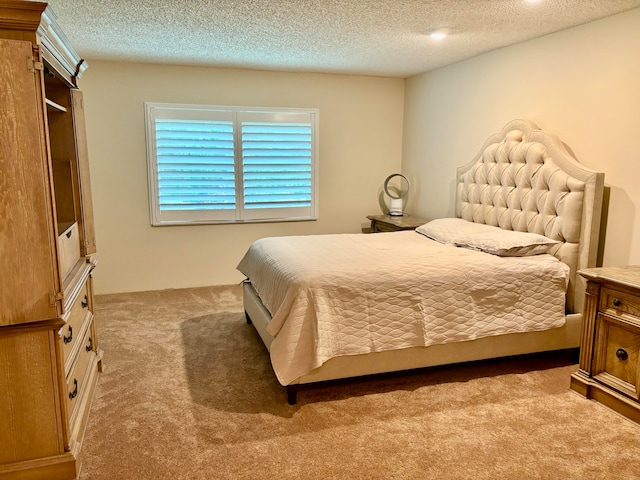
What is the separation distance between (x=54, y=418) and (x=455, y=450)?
1.81 meters

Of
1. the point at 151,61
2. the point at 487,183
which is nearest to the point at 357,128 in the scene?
the point at 487,183

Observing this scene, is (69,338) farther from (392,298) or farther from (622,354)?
(622,354)

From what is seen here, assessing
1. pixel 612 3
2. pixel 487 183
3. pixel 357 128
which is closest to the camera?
pixel 612 3

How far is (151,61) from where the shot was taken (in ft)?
15.0

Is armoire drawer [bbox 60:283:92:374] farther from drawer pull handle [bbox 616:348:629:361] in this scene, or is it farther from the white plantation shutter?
drawer pull handle [bbox 616:348:629:361]

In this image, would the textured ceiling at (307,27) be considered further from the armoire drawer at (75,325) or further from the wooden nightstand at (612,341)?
the armoire drawer at (75,325)

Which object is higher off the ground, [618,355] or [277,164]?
[277,164]

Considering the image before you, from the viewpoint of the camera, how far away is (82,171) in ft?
9.23

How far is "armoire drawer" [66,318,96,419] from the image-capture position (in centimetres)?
224

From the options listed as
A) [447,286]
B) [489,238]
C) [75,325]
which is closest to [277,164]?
[489,238]

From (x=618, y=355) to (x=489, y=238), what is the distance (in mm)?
1112

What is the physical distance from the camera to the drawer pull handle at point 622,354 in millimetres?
2566

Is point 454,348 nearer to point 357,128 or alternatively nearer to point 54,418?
point 54,418

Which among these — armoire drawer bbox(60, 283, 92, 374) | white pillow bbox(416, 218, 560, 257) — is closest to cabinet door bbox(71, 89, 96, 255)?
armoire drawer bbox(60, 283, 92, 374)
